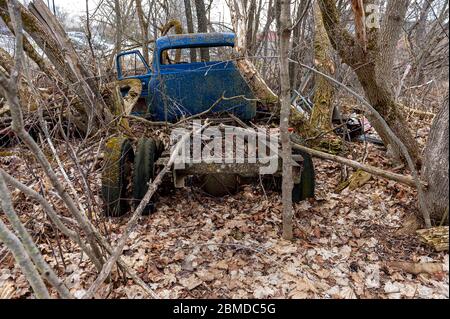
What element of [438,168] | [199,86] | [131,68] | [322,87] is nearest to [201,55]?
[131,68]

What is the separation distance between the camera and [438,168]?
7.58 ft

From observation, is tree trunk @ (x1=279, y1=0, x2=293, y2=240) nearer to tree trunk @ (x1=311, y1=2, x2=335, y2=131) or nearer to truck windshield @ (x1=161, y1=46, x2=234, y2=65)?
tree trunk @ (x1=311, y1=2, x2=335, y2=131)

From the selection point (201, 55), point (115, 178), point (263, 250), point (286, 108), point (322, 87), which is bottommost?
point (263, 250)

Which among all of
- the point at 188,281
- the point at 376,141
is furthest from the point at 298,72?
the point at 188,281

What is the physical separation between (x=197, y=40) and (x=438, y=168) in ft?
12.9

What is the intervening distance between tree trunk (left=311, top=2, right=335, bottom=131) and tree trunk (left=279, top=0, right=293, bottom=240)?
2340 mm

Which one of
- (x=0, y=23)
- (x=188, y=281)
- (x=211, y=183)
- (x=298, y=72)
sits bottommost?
(x=188, y=281)

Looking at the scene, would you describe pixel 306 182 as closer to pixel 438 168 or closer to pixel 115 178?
pixel 438 168

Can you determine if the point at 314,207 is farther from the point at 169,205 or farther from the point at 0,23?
the point at 0,23

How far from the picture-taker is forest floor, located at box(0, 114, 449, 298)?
235cm

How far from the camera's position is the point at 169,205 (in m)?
3.71

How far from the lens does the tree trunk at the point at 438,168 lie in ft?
7.31

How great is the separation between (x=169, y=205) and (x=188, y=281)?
1.36 meters

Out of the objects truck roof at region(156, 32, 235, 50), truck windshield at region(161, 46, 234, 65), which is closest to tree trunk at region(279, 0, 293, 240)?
truck roof at region(156, 32, 235, 50)
